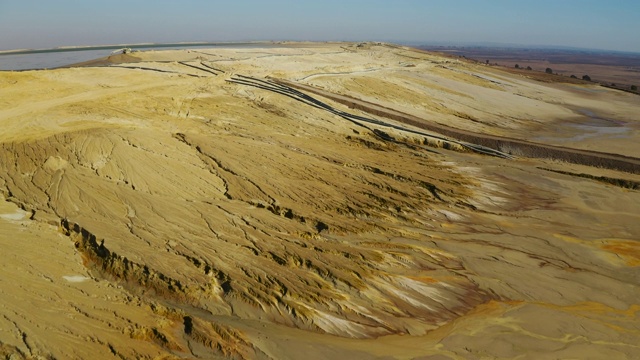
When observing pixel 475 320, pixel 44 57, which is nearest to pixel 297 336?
pixel 475 320

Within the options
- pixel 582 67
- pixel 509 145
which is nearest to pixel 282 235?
pixel 509 145

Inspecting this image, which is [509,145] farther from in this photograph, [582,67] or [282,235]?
[582,67]

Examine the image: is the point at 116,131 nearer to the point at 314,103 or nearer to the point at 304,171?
the point at 304,171

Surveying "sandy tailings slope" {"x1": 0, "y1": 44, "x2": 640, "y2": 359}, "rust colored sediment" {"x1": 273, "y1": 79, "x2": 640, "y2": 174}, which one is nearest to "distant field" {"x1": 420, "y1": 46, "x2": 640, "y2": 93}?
"rust colored sediment" {"x1": 273, "y1": 79, "x2": 640, "y2": 174}

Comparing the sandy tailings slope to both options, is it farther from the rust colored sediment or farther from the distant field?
the distant field

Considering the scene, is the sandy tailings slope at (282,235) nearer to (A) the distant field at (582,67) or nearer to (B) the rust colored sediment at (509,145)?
(B) the rust colored sediment at (509,145)

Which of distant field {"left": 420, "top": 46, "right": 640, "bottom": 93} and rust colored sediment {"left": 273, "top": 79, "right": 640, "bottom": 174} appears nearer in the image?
rust colored sediment {"left": 273, "top": 79, "right": 640, "bottom": 174}

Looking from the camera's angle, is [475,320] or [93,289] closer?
[93,289]
